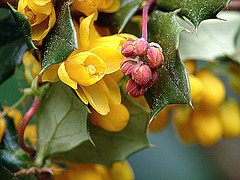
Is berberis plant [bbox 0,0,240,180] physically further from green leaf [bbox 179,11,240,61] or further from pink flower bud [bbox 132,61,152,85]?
green leaf [bbox 179,11,240,61]

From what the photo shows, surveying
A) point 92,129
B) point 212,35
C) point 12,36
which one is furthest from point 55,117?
point 212,35

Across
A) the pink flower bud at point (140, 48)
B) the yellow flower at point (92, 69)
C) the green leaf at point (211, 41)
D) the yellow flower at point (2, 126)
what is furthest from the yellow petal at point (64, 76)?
the green leaf at point (211, 41)

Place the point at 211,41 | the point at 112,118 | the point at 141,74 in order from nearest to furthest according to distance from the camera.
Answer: the point at 141,74 < the point at 112,118 < the point at 211,41

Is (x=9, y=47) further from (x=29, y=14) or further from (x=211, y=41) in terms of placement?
(x=211, y=41)

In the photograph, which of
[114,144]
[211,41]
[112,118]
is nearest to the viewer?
[112,118]

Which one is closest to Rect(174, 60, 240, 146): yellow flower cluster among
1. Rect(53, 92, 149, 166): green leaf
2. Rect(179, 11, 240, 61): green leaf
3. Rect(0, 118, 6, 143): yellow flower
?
Rect(179, 11, 240, 61): green leaf

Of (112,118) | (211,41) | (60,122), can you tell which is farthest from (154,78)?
(211,41)
